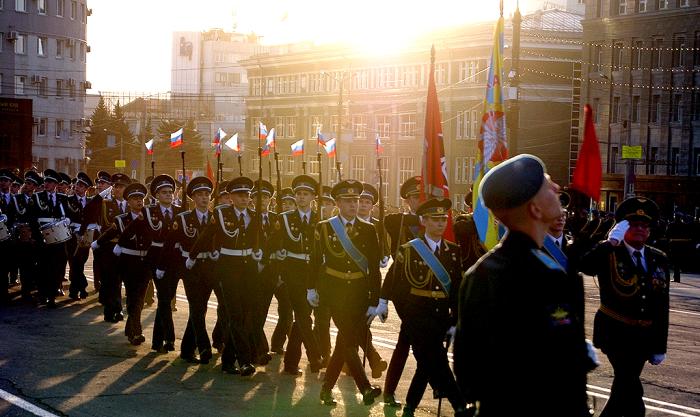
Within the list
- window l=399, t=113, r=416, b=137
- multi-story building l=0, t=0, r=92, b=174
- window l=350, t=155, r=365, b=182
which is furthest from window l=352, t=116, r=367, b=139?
multi-story building l=0, t=0, r=92, b=174

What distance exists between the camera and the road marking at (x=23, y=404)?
9437mm

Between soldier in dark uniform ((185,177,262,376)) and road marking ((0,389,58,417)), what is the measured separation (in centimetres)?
236

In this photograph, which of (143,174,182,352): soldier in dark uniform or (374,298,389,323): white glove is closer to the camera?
(374,298,389,323): white glove

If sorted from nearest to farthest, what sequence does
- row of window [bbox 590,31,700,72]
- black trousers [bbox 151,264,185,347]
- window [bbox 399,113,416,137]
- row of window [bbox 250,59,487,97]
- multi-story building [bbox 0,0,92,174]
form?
black trousers [bbox 151,264,185,347]
row of window [bbox 590,31,700,72]
row of window [bbox 250,59,487,97]
window [bbox 399,113,416,137]
multi-story building [bbox 0,0,92,174]

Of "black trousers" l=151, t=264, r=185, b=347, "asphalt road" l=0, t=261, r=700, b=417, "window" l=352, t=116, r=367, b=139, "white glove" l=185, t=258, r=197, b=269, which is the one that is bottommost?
"asphalt road" l=0, t=261, r=700, b=417

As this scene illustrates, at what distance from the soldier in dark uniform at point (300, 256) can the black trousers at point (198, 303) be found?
81 cm

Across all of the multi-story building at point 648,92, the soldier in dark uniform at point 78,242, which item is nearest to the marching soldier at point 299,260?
the soldier in dark uniform at point 78,242

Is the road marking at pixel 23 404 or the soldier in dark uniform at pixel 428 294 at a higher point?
the soldier in dark uniform at pixel 428 294

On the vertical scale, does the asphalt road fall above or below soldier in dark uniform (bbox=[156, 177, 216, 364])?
below

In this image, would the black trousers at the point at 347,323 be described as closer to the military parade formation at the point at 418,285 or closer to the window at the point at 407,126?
the military parade formation at the point at 418,285

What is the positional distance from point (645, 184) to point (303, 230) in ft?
159

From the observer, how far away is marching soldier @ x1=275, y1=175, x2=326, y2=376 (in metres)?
11.9

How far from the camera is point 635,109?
61.4 m

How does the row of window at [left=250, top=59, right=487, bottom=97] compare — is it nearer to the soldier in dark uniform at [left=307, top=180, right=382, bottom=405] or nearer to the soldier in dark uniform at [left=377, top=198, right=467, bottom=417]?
the soldier in dark uniform at [left=307, top=180, right=382, bottom=405]
